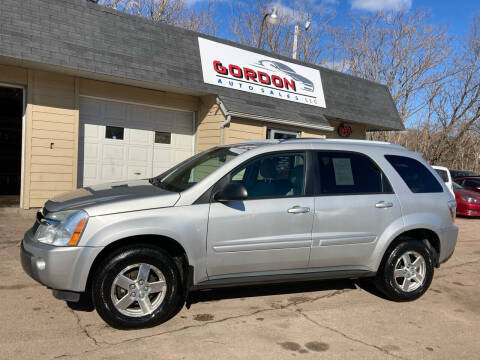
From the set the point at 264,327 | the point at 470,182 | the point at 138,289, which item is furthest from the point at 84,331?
the point at 470,182

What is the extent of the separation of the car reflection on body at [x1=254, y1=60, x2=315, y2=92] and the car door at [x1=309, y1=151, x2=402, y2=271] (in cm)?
751

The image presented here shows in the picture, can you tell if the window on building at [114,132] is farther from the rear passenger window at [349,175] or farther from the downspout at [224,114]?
the rear passenger window at [349,175]

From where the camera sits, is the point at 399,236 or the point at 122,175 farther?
the point at 122,175

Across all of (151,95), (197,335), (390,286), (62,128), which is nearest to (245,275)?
(197,335)

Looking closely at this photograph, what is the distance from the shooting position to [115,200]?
11.6 ft

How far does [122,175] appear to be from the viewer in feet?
32.8

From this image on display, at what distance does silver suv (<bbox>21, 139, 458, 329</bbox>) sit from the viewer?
3.43m

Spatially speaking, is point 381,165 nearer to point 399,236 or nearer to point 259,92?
point 399,236

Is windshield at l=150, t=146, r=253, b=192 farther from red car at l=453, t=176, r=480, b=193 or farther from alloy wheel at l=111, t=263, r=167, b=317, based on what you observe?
red car at l=453, t=176, r=480, b=193

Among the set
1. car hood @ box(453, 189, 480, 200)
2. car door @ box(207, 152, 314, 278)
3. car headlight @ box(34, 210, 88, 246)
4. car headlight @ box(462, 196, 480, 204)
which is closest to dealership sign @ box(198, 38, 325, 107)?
car hood @ box(453, 189, 480, 200)

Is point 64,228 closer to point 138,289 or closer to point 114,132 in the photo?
point 138,289

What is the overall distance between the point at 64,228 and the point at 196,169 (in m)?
1.57

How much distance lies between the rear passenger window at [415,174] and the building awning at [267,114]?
5.68 meters

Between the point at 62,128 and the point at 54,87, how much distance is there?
902mm
